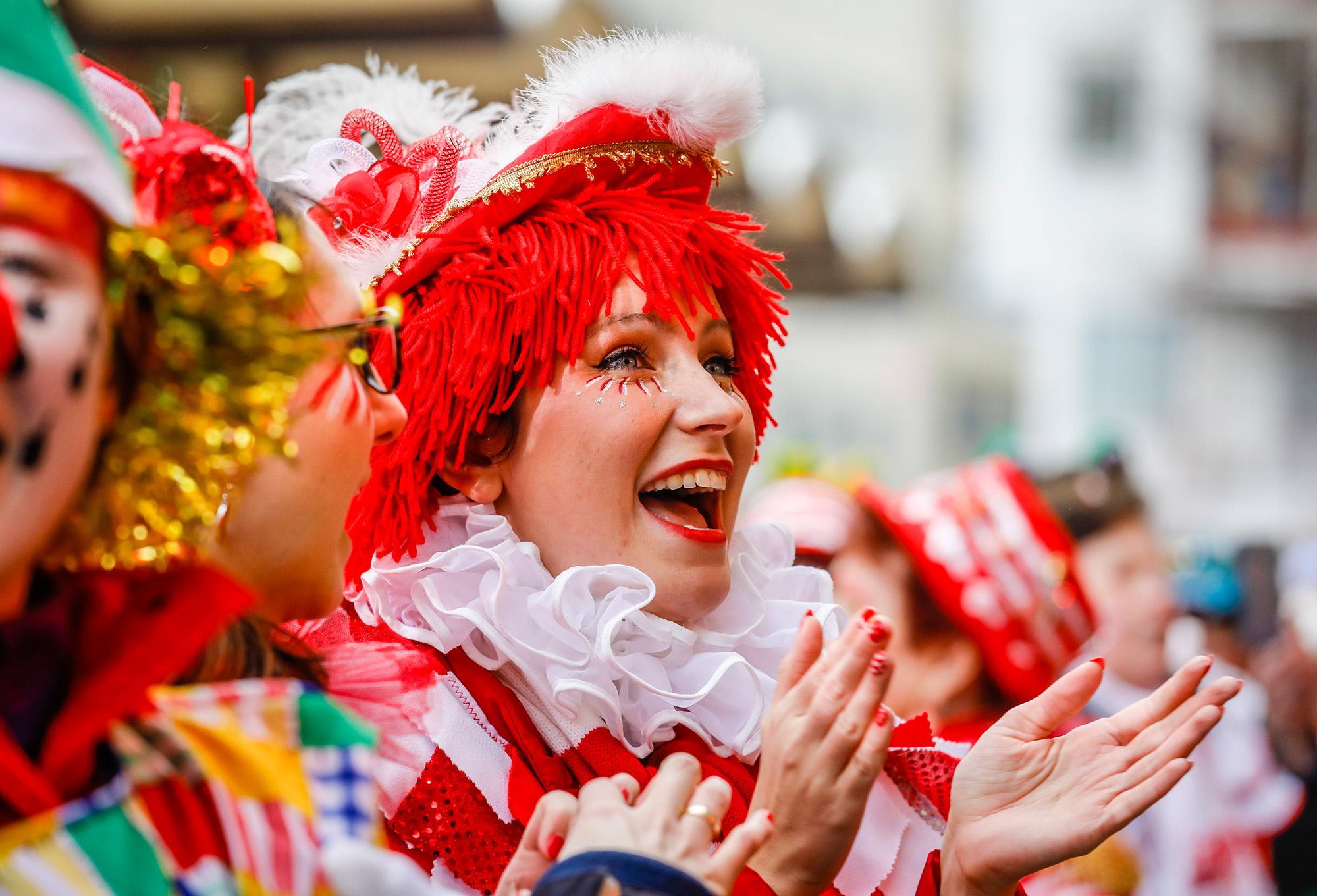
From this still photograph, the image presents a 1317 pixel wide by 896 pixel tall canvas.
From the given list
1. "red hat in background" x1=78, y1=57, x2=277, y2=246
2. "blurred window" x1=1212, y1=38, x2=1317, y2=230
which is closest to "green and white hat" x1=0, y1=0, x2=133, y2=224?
"red hat in background" x1=78, y1=57, x2=277, y2=246

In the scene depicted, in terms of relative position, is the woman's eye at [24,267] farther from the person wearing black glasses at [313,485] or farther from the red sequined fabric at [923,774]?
the red sequined fabric at [923,774]

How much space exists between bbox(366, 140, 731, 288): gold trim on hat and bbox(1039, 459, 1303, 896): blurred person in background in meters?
2.08

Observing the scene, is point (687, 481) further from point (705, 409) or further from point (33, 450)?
point (33, 450)

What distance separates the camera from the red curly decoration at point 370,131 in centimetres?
181

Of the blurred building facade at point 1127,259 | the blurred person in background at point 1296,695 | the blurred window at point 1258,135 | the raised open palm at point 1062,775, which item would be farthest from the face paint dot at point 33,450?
the blurred window at point 1258,135

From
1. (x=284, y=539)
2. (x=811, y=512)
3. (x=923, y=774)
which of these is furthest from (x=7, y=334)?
(x=811, y=512)

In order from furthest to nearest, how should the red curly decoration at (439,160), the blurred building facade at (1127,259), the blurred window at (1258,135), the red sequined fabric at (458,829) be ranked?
the blurred window at (1258,135) < the blurred building facade at (1127,259) < the red curly decoration at (439,160) < the red sequined fabric at (458,829)

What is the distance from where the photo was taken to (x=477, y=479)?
1.72m

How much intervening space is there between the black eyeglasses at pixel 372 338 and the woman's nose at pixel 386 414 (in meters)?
0.02

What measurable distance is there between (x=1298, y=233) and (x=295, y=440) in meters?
16.2

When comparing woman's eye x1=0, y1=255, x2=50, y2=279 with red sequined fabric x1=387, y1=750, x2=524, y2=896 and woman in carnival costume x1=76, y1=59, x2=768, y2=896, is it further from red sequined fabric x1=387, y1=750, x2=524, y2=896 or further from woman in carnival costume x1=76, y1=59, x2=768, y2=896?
red sequined fabric x1=387, y1=750, x2=524, y2=896

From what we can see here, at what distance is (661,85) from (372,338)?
0.61 meters

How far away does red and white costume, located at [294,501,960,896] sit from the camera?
1.49 m

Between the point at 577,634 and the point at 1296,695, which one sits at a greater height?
the point at 577,634
